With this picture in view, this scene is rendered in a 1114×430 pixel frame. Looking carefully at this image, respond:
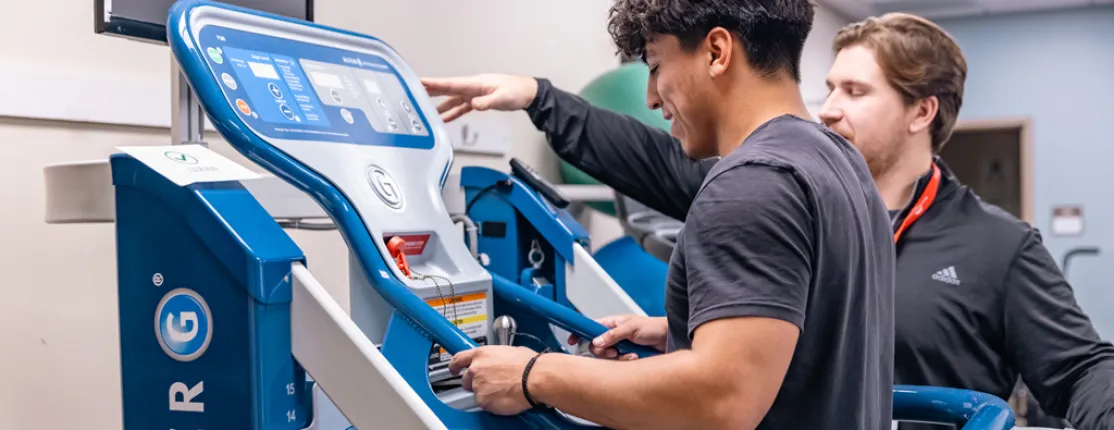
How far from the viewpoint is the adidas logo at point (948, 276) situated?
174cm

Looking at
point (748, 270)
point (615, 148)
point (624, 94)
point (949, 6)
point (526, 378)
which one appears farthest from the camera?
point (949, 6)

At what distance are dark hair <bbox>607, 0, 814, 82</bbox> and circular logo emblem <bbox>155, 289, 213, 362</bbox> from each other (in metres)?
0.65

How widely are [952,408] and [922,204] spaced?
1.77ft

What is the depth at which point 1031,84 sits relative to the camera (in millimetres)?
7703

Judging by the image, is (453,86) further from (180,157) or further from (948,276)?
(948,276)

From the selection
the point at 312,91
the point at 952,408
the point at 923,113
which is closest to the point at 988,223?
the point at 923,113

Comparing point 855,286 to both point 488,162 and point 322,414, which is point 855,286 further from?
point 488,162

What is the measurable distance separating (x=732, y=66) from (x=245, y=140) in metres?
0.65

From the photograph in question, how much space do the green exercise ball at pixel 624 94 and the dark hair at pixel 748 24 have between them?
84.0 inches

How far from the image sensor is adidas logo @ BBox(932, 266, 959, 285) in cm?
174

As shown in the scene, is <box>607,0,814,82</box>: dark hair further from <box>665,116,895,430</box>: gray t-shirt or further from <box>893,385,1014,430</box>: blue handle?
<box>893,385,1014,430</box>: blue handle

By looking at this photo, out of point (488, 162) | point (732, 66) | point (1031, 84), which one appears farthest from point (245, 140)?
point (1031, 84)

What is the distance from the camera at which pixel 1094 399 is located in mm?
1520

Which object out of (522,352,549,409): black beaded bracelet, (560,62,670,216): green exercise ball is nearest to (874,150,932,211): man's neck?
(522,352,549,409): black beaded bracelet
